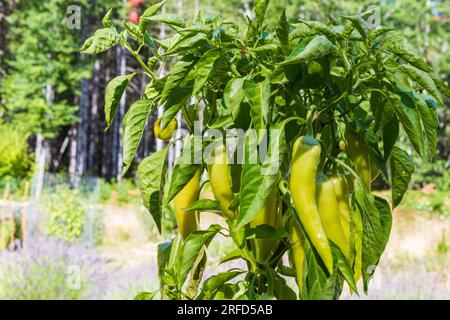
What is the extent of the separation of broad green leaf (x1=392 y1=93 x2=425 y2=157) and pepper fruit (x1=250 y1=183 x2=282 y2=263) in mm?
160

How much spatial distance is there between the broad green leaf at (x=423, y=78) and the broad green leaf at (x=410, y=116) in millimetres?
22

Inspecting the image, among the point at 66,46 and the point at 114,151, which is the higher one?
the point at 66,46

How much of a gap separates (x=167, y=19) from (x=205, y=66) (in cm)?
11

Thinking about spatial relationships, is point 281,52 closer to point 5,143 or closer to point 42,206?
point 42,206


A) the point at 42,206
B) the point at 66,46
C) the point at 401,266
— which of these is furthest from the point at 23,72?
the point at 401,266

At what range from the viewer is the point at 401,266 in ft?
13.8

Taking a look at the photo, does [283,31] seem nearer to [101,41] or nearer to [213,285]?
[101,41]

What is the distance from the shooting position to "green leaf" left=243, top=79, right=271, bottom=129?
2.15ft

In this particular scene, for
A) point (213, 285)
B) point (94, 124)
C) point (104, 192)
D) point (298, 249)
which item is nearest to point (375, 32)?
point (298, 249)

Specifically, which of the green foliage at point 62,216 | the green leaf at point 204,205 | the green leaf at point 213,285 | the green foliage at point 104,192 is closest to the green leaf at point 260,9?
the green leaf at point 204,205

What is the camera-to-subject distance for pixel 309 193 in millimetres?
666

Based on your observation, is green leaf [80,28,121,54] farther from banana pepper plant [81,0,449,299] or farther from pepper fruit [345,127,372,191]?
pepper fruit [345,127,372,191]

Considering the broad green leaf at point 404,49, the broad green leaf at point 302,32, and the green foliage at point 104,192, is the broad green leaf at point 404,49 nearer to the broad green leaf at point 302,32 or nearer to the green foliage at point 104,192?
the broad green leaf at point 302,32

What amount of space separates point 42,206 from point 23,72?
4.00 meters
